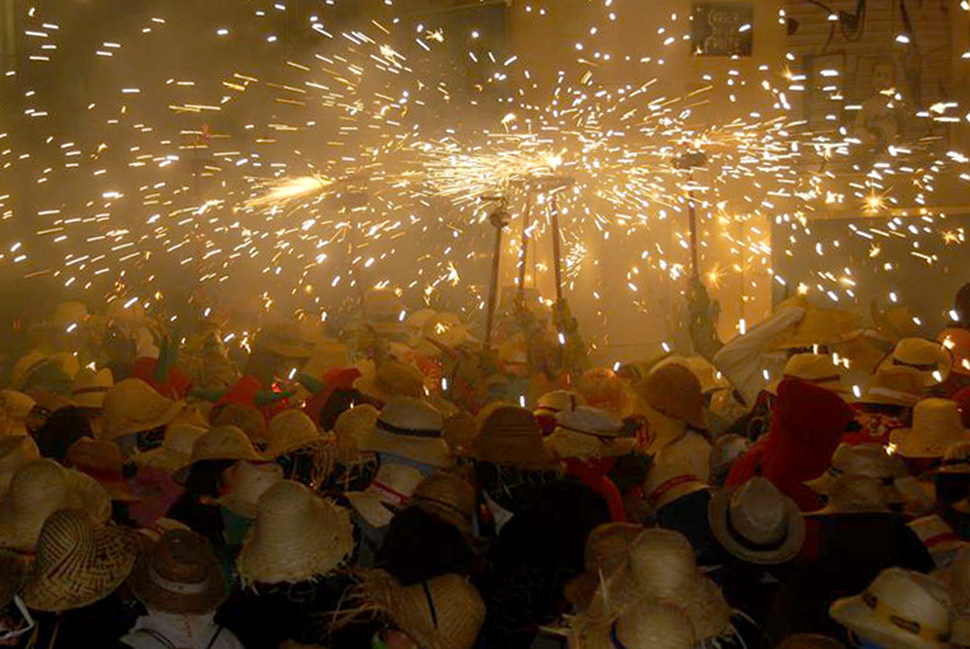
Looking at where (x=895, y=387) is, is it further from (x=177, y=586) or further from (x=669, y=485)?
(x=177, y=586)

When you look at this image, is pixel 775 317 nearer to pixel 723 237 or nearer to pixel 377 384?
pixel 377 384

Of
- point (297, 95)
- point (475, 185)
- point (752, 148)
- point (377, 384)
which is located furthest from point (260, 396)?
point (752, 148)

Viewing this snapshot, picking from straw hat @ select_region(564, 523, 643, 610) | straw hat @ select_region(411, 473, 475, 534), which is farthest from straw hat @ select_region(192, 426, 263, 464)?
straw hat @ select_region(564, 523, 643, 610)

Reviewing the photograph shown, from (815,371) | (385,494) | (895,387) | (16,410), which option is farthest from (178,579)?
(895,387)

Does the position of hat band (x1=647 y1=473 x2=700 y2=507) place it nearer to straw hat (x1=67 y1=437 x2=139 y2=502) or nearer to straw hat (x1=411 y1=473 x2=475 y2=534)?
straw hat (x1=411 y1=473 x2=475 y2=534)

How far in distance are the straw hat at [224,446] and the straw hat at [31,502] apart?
0.56 meters

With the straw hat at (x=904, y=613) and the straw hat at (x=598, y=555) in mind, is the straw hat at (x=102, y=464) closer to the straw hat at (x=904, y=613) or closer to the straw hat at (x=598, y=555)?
the straw hat at (x=598, y=555)

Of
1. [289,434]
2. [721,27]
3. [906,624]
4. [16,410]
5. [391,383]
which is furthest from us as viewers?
[721,27]

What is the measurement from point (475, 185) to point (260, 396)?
5.48 m

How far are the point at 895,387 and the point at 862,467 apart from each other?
6.87ft

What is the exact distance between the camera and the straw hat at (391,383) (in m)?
6.04

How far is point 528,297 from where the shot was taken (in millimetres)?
10344

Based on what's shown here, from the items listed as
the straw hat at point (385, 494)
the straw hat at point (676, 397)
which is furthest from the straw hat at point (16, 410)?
the straw hat at point (676, 397)

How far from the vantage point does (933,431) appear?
5.39 meters
